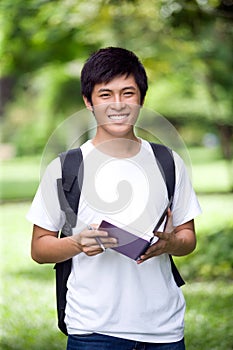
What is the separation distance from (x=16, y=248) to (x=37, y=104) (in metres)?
11.0

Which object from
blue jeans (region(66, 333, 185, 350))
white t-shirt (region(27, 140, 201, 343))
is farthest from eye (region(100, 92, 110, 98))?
blue jeans (region(66, 333, 185, 350))

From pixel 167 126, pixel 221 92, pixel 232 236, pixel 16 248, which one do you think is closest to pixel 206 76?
pixel 221 92

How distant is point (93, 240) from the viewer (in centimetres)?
205

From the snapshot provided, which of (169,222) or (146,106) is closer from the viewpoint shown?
(169,222)

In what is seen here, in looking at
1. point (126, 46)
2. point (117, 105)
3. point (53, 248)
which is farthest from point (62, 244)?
point (126, 46)

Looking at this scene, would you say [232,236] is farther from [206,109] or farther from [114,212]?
[206,109]

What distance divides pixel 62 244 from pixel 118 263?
14 cm

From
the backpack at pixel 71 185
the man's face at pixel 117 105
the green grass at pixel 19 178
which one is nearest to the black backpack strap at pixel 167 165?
the backpack at pixel 71 185

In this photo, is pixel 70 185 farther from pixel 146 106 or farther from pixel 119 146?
pixel 146 106

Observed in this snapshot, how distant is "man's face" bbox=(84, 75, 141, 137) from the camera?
7.09 ft

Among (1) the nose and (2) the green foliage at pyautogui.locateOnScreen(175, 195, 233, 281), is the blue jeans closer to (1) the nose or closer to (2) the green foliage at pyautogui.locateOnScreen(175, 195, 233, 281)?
(1) the nose

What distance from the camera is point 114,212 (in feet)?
7.18

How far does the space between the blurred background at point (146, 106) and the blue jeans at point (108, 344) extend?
3057 mm

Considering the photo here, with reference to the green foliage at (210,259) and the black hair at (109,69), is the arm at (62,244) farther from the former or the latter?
the green foliage at (210,259)
